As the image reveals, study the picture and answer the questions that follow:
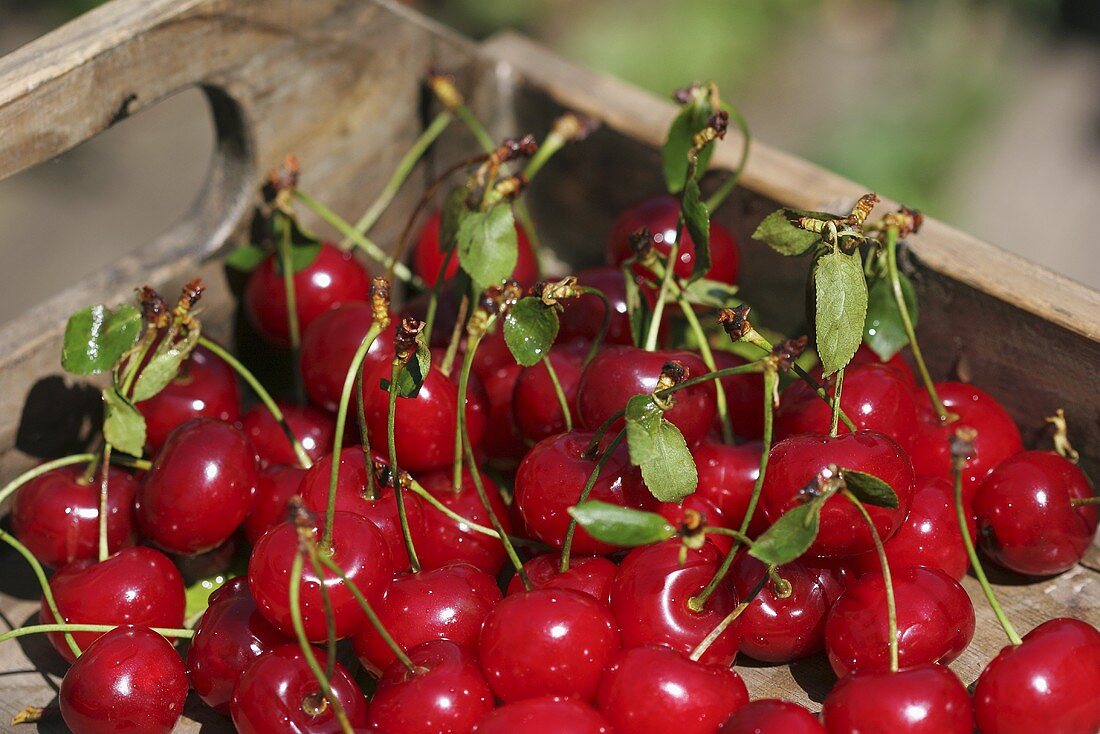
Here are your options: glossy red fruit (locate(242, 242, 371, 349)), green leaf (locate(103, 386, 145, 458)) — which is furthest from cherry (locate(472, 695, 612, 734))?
glossy red fruit (locate(242, 242, 371, 349))

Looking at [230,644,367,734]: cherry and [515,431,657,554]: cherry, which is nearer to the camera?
[230,644,367,734]: cherry

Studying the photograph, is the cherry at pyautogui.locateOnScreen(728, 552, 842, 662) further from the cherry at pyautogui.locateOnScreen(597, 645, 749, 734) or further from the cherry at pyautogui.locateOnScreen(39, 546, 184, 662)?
the cherry at pyautogui.locateOnScreen(39, 546, 184, 662)

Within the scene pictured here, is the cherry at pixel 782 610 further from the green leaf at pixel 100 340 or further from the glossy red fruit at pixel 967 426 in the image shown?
the green leaf at pixel 100 340

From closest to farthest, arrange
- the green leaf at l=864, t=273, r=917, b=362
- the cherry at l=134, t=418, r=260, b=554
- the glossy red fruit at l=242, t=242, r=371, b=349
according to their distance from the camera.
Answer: the cherry at l=134, t=418, r=260, b=554 < the green leaf at l=864, t=273, r=917, b=362 < the glossy red fruit at l=242, t=242, r=371, b=349

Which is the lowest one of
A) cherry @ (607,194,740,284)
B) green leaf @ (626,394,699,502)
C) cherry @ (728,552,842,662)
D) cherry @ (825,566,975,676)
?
cherry @ (728,552,842,662)

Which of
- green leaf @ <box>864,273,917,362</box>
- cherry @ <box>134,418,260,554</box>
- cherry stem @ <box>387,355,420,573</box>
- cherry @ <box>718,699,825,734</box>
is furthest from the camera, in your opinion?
green leaf @ <box>864,273,917,362</box>

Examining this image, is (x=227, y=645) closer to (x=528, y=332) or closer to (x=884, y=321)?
(x=528, y=332)

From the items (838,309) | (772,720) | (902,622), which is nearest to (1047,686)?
(902,622)

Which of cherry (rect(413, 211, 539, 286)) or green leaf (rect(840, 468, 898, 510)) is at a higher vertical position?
green leaf (rect(840, 468, 898, 510))
